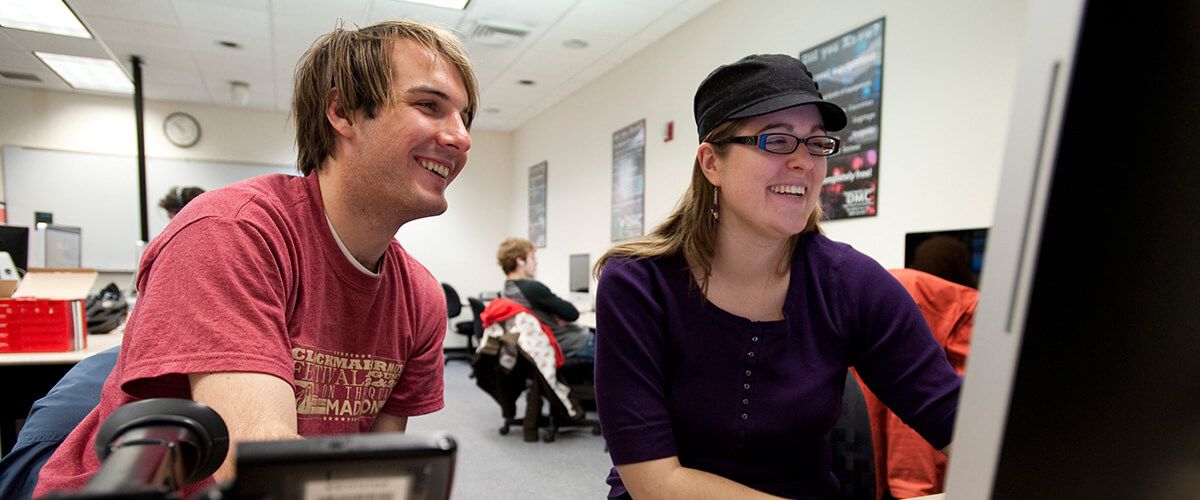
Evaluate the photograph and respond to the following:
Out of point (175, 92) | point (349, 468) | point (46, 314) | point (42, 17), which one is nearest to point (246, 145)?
point (175, 92)

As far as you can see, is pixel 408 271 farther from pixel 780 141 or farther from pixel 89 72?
pixel 89 72

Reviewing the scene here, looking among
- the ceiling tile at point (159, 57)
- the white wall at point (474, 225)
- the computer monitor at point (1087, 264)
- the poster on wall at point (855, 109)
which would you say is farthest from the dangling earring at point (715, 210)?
the white wall at point (474, 225)

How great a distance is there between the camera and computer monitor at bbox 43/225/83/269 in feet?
13.2

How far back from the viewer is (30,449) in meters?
1.01

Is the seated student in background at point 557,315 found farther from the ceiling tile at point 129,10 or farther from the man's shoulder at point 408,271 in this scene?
the ceiling tile at point 129,10

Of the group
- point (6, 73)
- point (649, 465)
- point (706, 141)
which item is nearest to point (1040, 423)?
point (649, 465)

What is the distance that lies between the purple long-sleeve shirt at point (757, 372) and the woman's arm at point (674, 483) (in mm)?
22

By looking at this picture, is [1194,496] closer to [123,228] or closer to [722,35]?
[722,35]

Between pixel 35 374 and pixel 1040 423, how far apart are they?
313 centimetres

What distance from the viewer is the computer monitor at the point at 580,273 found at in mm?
5801

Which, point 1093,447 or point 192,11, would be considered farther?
point 192,11

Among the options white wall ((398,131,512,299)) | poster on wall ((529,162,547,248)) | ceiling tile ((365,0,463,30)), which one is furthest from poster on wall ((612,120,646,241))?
white wall ((398,131,512,299))

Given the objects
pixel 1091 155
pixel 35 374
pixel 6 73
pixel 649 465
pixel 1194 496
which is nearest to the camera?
pixel 1091 155

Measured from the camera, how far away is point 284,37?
4.87 metres
